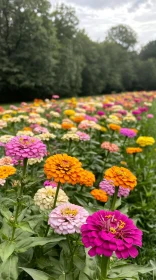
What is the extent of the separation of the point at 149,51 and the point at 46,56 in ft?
107

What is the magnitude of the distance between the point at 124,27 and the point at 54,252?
44771 millimetres

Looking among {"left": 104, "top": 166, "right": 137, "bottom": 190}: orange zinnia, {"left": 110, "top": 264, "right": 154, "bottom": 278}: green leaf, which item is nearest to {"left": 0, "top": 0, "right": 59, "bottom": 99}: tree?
{"left": 104, "top": 166, "right": 137, "bottom": 190}: orange zinnia

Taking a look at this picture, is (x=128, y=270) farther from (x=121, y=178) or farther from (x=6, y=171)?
(x=6, y=171)

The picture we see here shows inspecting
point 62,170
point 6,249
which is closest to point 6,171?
point 62,170

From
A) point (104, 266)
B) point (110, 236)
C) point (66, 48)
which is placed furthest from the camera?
point (66, 48)

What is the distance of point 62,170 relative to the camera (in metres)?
1.60

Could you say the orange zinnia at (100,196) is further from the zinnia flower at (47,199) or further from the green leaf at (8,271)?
the green leaf at (8,271)

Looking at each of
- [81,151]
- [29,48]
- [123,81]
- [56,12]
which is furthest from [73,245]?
[123,81]

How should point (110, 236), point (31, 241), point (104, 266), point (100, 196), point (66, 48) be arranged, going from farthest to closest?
point (66, 48) < point (100, 196) < point (31, 241) < point (104, 266) < point (110, 236)

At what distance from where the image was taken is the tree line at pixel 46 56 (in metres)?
18.0

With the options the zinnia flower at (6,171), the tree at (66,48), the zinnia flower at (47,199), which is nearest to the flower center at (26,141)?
the zinnia flower at (6,171)

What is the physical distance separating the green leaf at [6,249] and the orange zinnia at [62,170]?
0.39 meters

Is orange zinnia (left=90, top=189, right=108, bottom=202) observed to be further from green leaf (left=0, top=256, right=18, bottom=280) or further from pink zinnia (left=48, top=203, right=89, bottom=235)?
green leaf (left=0, top=256, right=18, bottom=280)

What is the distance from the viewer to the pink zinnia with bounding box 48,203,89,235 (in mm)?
1326
